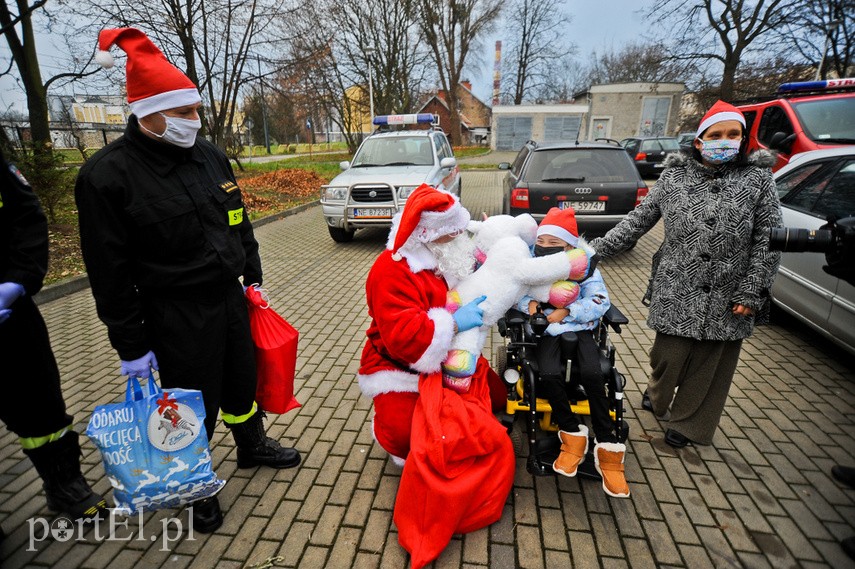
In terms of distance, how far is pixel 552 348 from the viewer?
2.65 m

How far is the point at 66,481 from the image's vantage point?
245 cm

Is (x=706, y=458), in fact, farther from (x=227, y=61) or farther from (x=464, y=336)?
(x=227, y=61)

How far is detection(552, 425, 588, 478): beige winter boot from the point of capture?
2.58 m

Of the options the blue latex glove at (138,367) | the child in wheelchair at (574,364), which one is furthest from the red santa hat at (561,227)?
the blue latex glove at (138,367)

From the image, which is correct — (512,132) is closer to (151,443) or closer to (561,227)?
(561,227)

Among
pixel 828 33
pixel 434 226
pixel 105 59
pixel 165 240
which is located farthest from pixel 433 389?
pixel 828 33

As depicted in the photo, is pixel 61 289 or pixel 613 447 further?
pixel 61 289

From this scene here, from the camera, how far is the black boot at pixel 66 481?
237 cm

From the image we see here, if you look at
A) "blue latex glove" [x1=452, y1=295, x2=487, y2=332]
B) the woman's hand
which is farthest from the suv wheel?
the woman's hand

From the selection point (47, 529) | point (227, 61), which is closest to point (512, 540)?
point (47, 529)

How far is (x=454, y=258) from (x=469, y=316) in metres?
0.34

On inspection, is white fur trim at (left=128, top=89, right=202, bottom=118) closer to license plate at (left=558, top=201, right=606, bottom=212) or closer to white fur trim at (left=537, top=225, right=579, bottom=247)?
white fur trim at (left=537, top=225, right=579, bottom=247)

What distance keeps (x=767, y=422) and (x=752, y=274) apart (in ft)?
4.65

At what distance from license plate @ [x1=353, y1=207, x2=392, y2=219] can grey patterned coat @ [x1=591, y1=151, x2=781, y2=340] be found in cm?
512
